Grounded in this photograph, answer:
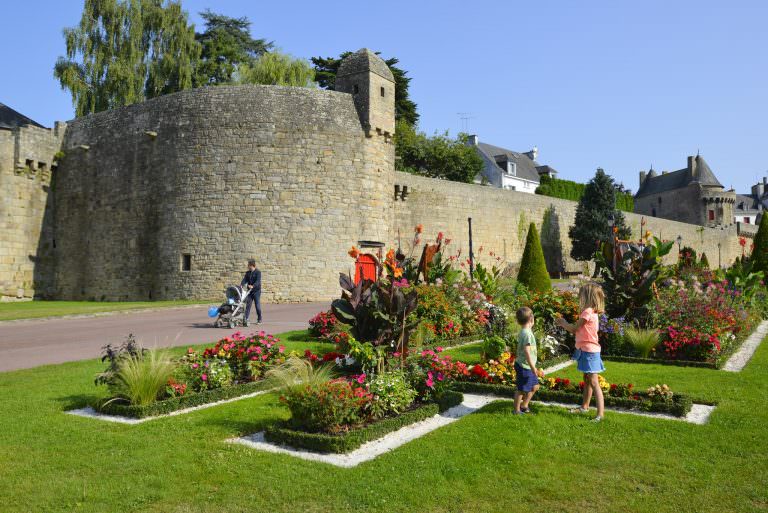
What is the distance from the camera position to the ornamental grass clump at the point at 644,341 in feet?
32.2

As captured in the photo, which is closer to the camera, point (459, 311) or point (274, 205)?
point (459, 311)

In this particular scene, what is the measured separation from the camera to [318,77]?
3909cm

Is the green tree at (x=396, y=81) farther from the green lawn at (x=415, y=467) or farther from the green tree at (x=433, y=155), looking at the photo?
the green lawn at (x=415, y=467)

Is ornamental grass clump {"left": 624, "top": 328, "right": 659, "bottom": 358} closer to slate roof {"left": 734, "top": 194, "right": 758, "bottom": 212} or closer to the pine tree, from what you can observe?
the pine tree

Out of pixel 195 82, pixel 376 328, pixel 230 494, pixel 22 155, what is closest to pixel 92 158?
pixel 22 155

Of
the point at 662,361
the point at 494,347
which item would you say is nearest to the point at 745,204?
the point at 662,361

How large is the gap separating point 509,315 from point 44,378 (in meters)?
8.09

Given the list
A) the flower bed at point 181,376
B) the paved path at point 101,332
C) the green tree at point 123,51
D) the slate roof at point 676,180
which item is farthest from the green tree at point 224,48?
→ the slate roof at point 676,180

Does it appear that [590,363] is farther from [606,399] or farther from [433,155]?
[433,155]

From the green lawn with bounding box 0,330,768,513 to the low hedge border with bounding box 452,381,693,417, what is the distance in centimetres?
34

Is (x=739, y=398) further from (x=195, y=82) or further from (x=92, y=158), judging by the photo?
(x=195, y=82)

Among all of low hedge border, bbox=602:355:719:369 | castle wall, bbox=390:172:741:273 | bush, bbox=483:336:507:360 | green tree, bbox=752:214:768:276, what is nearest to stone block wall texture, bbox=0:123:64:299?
castle wall, bbox=390:172:741:273

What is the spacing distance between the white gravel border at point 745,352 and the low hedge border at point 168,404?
7.26 metres

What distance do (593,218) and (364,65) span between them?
854 inches
